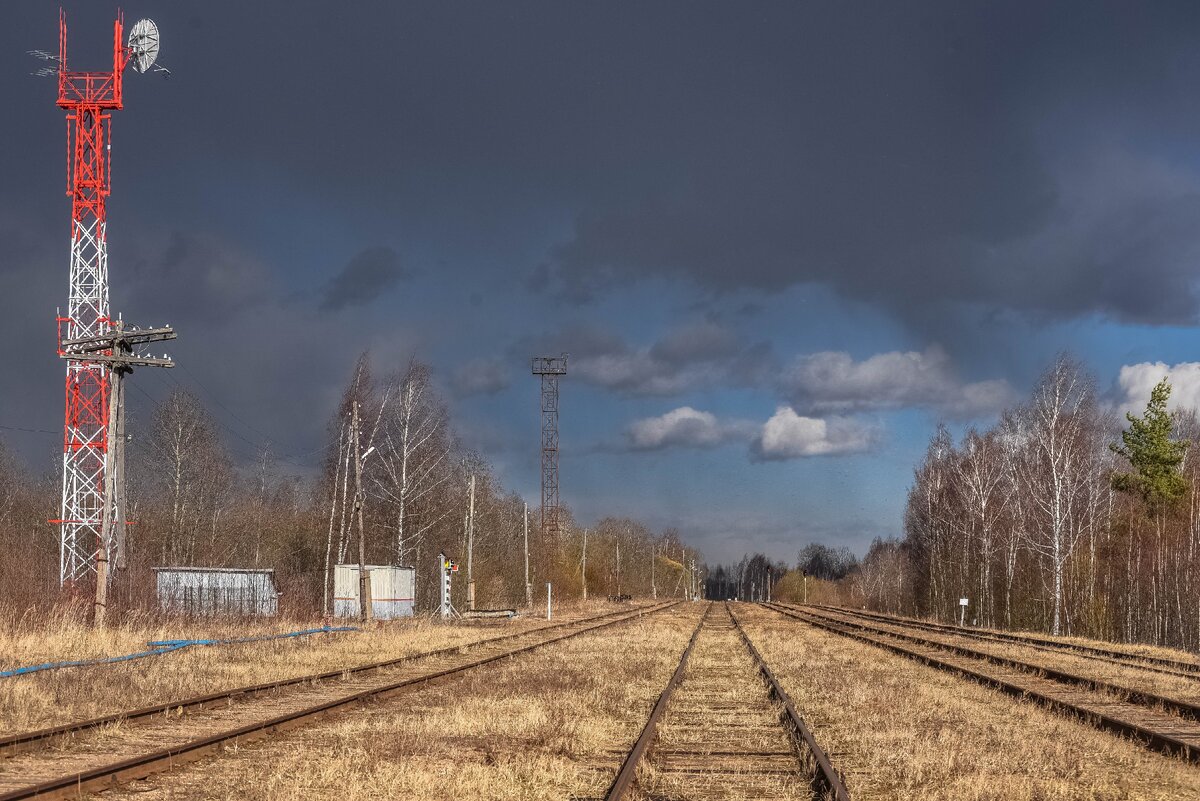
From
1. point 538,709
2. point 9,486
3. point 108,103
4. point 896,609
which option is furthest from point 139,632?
point 896,609

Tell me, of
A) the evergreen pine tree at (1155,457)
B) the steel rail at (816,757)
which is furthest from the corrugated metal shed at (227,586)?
the evergreen pine tree at (1155,457)

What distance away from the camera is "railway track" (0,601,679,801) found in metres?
8.90

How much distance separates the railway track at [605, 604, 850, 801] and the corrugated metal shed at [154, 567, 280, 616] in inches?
806

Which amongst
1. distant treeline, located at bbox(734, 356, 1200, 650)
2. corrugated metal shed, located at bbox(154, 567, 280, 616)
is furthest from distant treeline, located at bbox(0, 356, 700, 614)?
distant treeline, located at bbox(734, 356, 1200, 650)

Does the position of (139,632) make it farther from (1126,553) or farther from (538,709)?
(1126,553)

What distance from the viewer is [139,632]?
77.2 feet

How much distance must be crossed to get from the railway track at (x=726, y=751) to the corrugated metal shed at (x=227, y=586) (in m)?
20.5

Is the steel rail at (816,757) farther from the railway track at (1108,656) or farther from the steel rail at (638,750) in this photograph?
the railway track at (1108,656)

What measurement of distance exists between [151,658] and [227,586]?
1797 cm

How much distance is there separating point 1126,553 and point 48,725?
39.8 meters

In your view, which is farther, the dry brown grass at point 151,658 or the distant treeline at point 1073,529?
the distant treeline at point 1073,529

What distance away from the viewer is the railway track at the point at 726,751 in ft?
28.8

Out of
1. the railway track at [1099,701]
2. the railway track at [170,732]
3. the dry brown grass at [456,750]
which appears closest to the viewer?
the dry brown grass at [456,750]

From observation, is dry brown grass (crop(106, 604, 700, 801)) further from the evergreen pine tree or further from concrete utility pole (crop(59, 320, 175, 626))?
the evergreen pine tree
